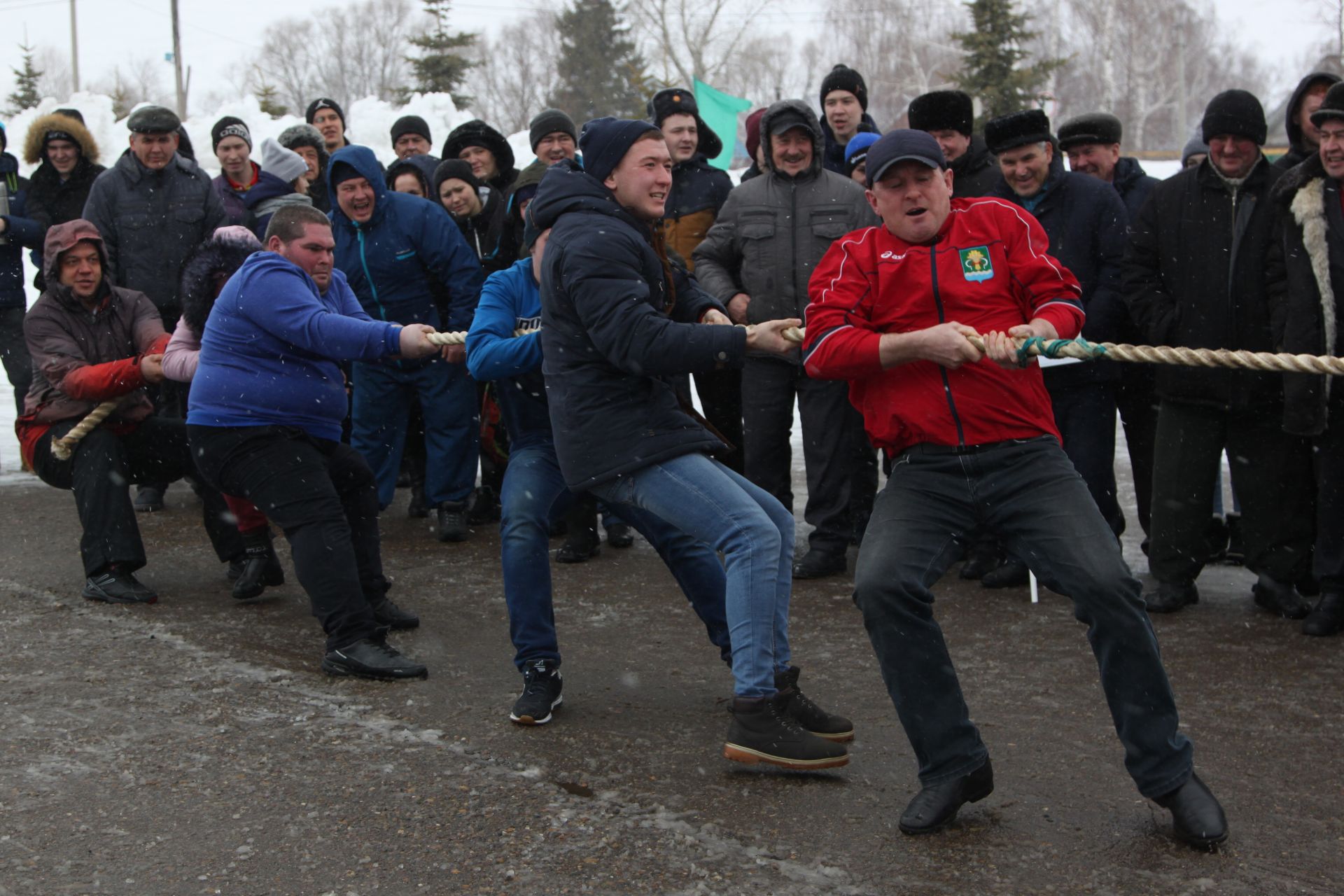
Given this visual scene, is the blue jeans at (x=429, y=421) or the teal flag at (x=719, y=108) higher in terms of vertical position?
the teal flag at (x=719, y=108)

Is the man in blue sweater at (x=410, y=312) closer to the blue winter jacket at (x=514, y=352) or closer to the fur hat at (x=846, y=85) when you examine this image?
the fur hat at (x=846, y=85)

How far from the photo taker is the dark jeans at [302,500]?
5145 mm

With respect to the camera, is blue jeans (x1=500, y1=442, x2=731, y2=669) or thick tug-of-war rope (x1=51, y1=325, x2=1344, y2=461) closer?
thick tug-of-war rope (x1=51, y1=325, x2=1344, y2=461)

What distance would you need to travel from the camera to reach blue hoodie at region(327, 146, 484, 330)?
757 centimetres

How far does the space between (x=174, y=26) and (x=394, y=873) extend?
3910 centimetres

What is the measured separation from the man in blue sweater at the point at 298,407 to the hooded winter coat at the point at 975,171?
2862mm

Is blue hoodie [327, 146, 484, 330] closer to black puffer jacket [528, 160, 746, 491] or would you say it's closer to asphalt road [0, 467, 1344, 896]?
asphalt road [0, 467, 1344, 896]

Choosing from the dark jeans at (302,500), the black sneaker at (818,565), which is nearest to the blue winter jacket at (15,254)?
the dark jeans at (302,500)

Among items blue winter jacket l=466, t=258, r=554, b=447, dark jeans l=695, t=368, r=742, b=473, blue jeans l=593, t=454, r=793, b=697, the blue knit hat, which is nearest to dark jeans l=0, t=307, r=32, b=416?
dark jeans l=695, t=368, r=742, b=473

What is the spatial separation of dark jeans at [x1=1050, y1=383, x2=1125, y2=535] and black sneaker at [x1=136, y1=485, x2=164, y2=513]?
5.36 meters

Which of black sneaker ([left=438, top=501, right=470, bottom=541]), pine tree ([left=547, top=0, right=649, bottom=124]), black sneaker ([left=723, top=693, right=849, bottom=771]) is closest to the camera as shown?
black sneaker ([left=723, top=693, right=849, bottom=771])

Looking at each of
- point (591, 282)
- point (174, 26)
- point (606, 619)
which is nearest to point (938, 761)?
point (591, 282)

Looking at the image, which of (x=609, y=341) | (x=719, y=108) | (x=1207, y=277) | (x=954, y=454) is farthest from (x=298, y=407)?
(x=719, y=108)

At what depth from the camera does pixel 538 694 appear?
15.0ft
